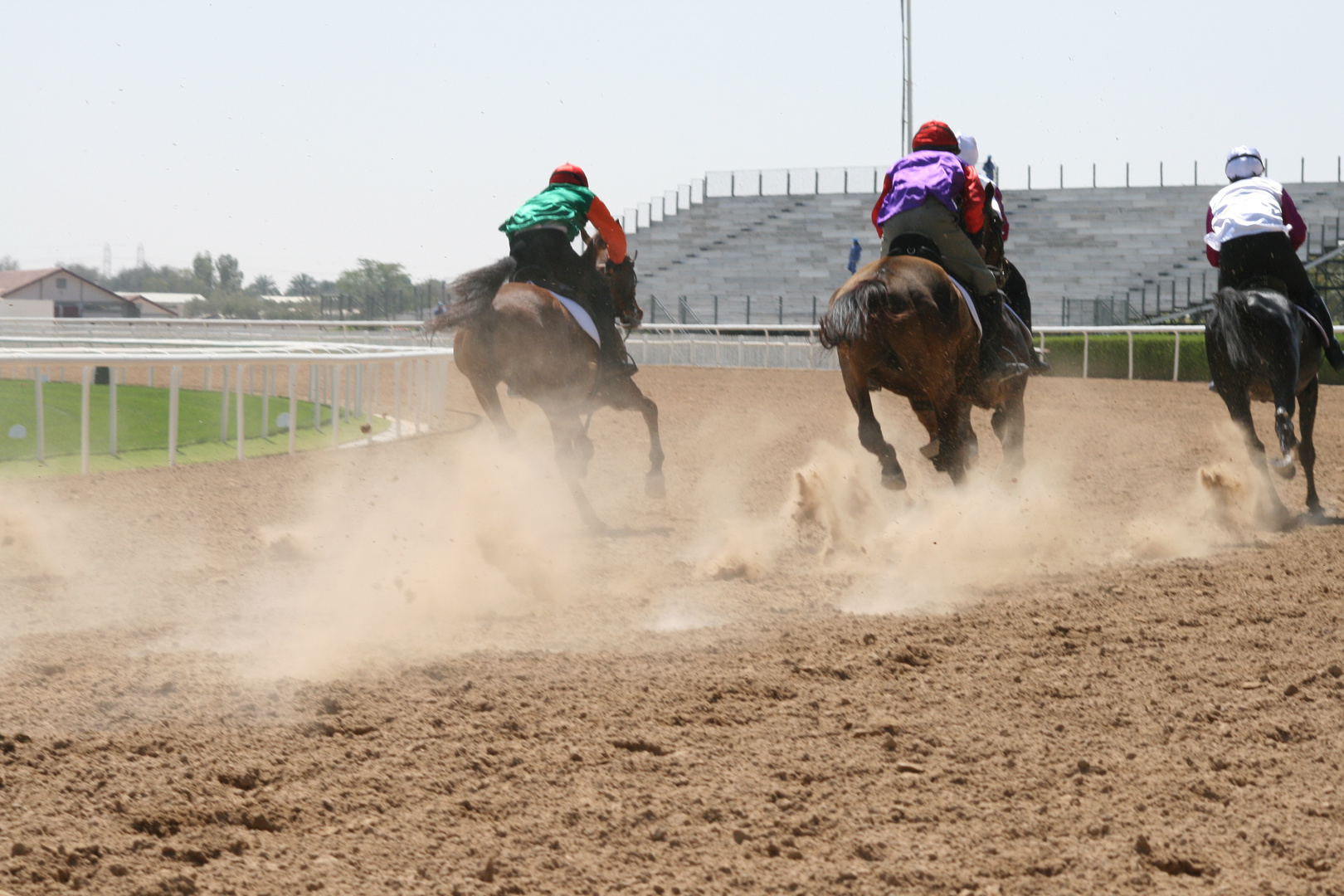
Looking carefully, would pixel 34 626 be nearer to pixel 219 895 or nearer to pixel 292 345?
pixel 219 895

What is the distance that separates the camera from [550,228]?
7316 mm

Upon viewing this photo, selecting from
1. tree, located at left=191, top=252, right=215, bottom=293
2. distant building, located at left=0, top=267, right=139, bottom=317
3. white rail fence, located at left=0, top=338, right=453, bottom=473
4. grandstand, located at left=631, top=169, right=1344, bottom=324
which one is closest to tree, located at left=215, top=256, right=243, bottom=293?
tree, located at left=191, top=252, right=215, bottom=293

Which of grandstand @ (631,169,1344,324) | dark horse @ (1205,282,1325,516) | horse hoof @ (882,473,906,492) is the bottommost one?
horse hoof @ (882,473,906,492)

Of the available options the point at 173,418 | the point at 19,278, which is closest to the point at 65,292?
the point at 19,278

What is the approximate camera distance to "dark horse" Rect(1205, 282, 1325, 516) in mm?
7066

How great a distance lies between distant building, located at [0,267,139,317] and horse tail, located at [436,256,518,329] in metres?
55.3

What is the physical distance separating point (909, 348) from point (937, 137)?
1.45 m

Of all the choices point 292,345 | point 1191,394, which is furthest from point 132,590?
point 1191,394

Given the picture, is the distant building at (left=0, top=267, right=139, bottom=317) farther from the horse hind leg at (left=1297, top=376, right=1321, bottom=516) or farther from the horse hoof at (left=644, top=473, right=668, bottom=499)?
the horse hind leg at (left=1297, top=376, right=1321, bottom=516)

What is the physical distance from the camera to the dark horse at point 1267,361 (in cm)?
707

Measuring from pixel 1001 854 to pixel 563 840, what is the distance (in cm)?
90

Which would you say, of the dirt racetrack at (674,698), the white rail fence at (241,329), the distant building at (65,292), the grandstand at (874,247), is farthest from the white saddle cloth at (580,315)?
the distant building at (65,292)

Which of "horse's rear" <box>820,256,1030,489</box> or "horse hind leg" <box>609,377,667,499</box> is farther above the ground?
"horse's rear" <box>820,256,1030,489</box>

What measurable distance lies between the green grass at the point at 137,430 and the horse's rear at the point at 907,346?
5644 millimetres
